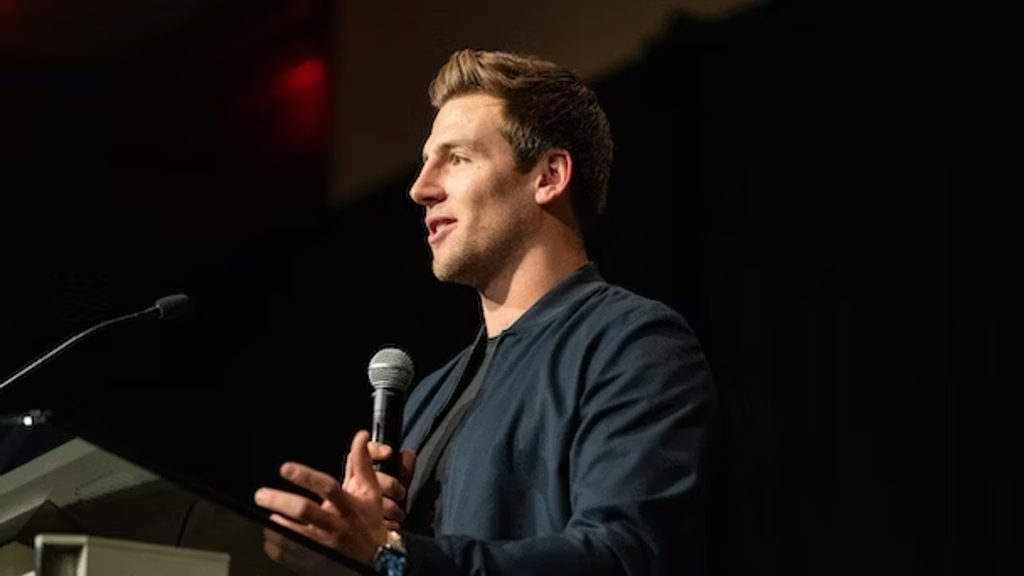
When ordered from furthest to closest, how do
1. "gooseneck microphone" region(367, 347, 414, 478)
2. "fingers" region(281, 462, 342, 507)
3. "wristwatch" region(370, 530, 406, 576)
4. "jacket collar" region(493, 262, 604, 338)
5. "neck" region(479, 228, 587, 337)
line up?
"neck" region(479, 228, 587, 337), "jacket collar" region(493, 262, 604, 338), "gooseneck microphone" region(367, 347, 414, 478), "wristwatch" region(370, 530, 406, 576), "fingers" region(281, 462, 342, 507)

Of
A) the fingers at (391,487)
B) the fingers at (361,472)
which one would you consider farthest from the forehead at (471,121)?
the fingers at (361,472)

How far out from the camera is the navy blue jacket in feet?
5.59

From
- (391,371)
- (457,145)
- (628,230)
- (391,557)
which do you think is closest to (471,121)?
(457,145)

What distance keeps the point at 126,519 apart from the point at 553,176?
1.07m

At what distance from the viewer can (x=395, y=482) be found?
1.95 metres

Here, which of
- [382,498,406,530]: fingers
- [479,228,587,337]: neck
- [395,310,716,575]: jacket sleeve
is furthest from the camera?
[479,228,587,337]: neck

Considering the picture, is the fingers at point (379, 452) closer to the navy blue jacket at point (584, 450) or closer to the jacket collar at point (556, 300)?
the navy blue jacket at point (584, 450)

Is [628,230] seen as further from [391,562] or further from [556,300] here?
[391,562]

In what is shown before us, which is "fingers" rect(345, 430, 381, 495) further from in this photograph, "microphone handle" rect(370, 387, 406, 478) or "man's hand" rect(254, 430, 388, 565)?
"microphone handle" rect(370, 387, 406, 478)

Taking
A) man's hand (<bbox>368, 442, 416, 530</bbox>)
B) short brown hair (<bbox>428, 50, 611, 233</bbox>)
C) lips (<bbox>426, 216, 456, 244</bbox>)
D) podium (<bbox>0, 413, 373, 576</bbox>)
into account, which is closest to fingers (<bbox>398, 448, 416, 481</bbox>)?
man's hand (<bbox>368, 442, 416, 530</bbox>)

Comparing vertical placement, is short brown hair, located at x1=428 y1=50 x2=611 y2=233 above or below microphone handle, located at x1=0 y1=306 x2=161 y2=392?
above

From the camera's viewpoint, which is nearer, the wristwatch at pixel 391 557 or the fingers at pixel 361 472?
the wristwatch at pixel 391 557

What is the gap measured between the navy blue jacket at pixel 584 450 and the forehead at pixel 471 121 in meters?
0.29

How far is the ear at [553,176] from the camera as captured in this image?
2.28m
